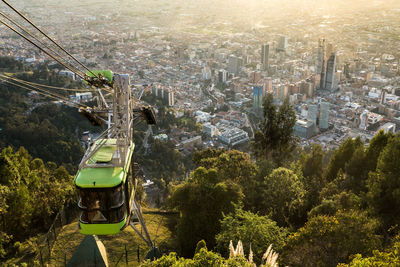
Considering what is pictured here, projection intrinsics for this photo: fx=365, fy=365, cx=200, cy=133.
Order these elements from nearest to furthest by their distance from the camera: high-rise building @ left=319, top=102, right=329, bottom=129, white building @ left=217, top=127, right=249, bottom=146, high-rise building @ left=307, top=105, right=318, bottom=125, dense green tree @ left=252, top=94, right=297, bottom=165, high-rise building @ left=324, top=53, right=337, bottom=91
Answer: dense green tree @ left=252, top=94, right=297, bottom=165, white building @ left=217, top=127, right=249, bottom=146, high-rise building @ left=319, top=102, right=329, bottom=129, high-rise building @ left=307, top=105, right=318, bottom=125, high-rise building @ left=324, top=53, right=337, bottom=91

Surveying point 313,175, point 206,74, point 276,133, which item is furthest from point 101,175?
point 206,74

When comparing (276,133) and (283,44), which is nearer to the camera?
(276,133)

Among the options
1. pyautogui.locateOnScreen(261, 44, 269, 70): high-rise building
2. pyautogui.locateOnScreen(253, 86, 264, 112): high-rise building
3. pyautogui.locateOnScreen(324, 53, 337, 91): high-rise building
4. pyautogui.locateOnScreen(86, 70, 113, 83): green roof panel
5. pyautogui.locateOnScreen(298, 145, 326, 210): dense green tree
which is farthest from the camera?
pyautogui.locateOnScreen(261, 44, 269, 70): high-rise building

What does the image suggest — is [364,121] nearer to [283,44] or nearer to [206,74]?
[206,74]

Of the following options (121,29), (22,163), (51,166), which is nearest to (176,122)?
(51,166)

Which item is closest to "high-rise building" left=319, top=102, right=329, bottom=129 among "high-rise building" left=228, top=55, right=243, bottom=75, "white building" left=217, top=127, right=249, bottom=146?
"white building" left=217, top=127, right=249, bottom=146

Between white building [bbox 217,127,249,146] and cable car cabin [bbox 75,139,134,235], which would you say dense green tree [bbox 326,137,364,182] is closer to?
cable car cabin [bbox 75,139,134,235]
